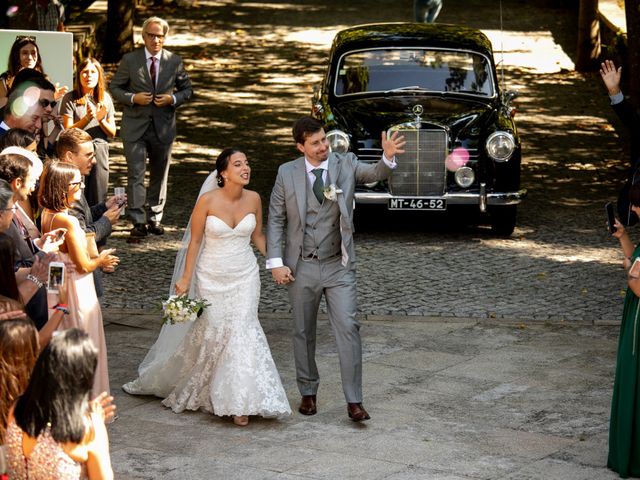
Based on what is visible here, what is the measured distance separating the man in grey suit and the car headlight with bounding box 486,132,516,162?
3.39 meters

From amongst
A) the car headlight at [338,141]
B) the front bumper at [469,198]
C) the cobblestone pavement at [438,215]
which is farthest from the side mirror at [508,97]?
the car headlight at [338,141]

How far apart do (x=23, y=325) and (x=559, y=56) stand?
21.4m

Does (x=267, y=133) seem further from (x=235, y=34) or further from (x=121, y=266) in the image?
(x=235, y=34)

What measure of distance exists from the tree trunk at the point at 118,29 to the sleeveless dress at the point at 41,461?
19250 millimetres

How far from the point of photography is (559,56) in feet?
83.2

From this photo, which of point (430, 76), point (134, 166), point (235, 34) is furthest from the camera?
point (235, 34)

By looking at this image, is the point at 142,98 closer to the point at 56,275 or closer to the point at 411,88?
the point at 411,88

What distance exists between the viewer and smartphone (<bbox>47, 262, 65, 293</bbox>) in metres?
6.93

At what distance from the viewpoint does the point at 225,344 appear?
8523 mm

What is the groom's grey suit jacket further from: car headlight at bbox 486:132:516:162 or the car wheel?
the car wheel

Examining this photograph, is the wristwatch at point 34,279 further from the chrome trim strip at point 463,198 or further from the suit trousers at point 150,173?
the chrome trim strip at point 463,198

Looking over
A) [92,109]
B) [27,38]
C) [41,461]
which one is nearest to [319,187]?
[41,461]

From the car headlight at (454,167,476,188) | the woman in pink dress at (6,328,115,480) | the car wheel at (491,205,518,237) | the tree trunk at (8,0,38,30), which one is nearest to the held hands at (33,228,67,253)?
the woman in pink dress at (6,328,115,480)

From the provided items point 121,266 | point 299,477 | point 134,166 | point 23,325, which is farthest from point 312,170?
point 134,166
